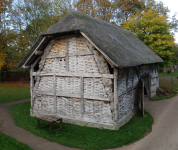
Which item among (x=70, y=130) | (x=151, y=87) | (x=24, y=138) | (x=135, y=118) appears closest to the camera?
(x=24, y=138)

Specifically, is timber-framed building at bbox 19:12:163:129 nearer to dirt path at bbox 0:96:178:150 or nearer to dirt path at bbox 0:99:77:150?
dirt path at bbox 0:96:178:150

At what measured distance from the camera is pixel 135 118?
9141 mm

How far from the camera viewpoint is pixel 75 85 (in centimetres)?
806

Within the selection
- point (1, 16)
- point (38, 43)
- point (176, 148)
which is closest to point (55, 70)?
point (38, 43)

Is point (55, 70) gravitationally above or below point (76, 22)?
below

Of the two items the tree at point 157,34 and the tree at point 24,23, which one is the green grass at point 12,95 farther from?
the tree at point 157,34

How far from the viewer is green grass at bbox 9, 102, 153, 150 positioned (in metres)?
6.25

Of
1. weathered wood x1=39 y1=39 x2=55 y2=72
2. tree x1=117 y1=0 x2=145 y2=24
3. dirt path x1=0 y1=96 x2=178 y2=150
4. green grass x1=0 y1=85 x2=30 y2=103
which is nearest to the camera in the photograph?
dirt path x1=0 y1=96 x2=178 y2=150

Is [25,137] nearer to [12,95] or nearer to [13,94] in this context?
[12,95]

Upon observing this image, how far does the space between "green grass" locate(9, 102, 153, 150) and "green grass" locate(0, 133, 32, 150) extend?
1.01 m

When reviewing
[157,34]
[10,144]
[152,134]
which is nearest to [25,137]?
[10,144]

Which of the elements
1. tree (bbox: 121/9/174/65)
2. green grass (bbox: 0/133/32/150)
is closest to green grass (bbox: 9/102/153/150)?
green grass (bbox: 0/133/32/150)

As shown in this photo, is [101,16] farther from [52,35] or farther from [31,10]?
[52,35]

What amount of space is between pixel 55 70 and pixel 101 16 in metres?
17.8
